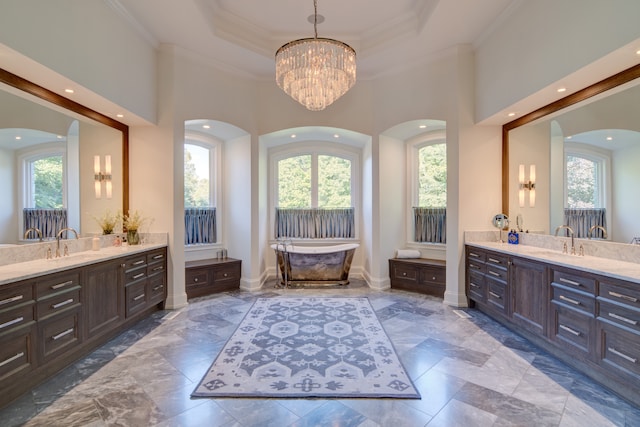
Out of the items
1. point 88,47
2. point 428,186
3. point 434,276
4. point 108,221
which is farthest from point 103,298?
point 428,186

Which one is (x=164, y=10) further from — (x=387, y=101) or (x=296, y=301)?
(x=296, y=301)

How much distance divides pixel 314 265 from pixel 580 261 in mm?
3813

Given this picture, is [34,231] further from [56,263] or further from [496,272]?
[496,272]

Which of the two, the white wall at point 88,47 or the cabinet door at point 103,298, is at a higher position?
the white wall at point 88,47

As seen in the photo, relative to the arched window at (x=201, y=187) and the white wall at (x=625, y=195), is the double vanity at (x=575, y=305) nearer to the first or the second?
the white wall at (x=625, y=195)

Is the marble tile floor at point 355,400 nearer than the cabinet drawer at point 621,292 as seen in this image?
Yes

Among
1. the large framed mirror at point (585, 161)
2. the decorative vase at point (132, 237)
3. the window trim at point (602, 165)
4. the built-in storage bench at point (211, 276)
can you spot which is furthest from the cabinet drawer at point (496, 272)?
the decorative vase at point (132, 237)

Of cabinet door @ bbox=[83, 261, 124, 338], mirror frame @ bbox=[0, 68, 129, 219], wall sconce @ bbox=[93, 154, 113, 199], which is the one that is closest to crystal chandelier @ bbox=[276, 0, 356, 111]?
mirror frame @ bbox=[0, 68, 129, 219]

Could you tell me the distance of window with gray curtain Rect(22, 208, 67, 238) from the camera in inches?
122

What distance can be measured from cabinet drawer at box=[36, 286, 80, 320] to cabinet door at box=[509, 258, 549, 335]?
428cm

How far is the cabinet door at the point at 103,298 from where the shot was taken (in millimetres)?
3008

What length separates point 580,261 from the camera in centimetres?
289

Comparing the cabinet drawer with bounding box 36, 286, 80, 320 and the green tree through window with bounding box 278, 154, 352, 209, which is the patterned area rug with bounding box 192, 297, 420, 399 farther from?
the green tree through window with bounding box 278, 154, 352, 209

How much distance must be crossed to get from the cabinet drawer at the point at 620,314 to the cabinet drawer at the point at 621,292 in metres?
0.04
